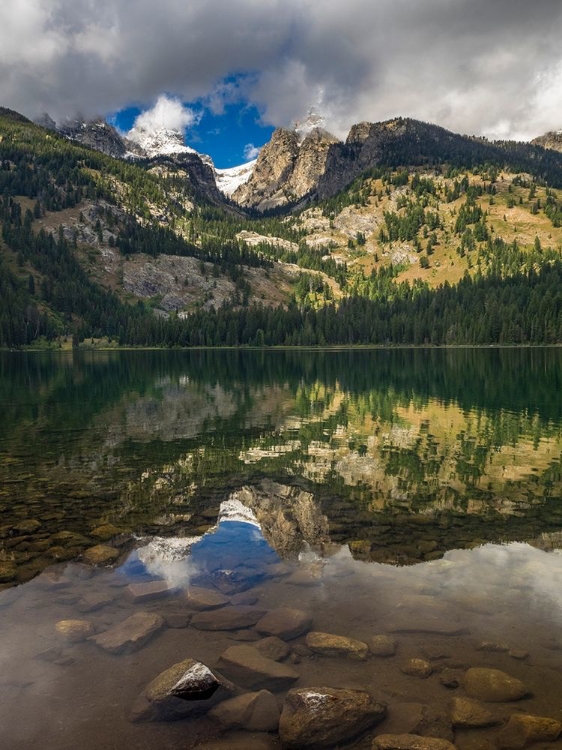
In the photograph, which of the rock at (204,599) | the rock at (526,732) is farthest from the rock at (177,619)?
the rock at (526,732)

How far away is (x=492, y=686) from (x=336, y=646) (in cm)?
333

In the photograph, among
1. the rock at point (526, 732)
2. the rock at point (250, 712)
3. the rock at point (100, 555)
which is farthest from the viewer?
the rock at point (100, 555)

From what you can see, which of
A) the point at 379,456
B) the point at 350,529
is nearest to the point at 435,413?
the point at 379,456

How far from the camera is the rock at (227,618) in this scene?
12797 millimetres

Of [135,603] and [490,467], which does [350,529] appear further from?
[490,467]

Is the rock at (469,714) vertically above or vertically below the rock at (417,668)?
above

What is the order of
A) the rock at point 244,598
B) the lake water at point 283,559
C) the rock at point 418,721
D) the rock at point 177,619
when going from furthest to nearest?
the rock at point 244,598, the rock at point 177,619, the lake water at point 283,559, the rock at point 418,721

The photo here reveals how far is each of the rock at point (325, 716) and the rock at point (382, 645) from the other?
1.80 metres

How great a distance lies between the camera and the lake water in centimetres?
1026

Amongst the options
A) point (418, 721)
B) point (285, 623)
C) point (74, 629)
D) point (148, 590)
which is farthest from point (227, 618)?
point (418, 721)

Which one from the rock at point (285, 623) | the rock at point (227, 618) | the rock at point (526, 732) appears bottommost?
the rock at point (227, 618)

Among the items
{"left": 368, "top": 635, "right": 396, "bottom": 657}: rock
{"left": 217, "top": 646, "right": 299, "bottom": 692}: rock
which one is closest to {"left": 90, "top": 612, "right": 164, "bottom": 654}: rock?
{"left": 217, "top": 646, "right": 299, "bottom": 692}: rock

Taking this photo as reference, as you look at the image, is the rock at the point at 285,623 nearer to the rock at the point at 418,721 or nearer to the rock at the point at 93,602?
the rock at the point at 418,721

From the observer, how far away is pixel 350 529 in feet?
65.5
